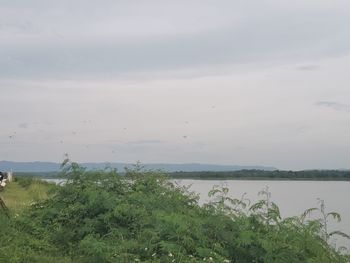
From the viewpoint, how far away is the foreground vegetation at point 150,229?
7.86 meters

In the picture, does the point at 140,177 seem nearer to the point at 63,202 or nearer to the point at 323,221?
the point at 63,202

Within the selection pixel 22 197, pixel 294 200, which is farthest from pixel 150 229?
pixel 294 200

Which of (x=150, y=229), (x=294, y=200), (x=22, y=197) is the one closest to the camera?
(x=150, y=229)

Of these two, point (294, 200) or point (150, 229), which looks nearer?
point (150, 229)

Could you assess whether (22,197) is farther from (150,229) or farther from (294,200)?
(294,200)

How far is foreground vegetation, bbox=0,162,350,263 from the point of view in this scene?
7.86m

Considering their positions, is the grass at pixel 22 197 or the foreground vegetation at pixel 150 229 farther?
the grass at pixel 22 197

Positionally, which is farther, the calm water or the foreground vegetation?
the calm water

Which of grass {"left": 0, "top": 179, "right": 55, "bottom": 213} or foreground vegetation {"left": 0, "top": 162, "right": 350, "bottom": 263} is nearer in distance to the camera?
foreground vegetation {"left": 0, "top": 162, "right": 350, "bottom": 263}

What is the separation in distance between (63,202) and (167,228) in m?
A: 4.13

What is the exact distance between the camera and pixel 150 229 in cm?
849

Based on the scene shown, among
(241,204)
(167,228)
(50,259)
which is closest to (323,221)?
(241,204)

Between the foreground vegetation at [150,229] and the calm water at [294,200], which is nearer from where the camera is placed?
the foreground vegetation at [150,229]

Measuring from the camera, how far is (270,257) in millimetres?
7684
